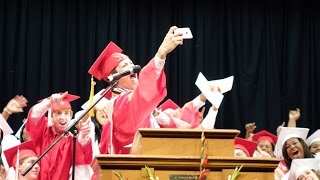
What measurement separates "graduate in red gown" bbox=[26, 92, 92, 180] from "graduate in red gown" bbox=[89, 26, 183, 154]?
0.40 m

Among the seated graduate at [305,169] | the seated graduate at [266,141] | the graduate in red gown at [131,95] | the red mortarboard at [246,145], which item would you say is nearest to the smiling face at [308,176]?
the seated graduate at [305,169]

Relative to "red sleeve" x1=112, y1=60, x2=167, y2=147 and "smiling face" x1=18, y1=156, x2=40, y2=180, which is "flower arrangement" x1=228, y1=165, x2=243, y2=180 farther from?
"smiling face" x1=18, y1=156, x2=40, y2=180

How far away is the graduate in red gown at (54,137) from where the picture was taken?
4.40 metres

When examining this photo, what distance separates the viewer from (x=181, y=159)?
248 cm

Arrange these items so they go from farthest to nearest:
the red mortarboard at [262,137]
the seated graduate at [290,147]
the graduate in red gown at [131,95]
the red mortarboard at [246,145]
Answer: the red mortarboard at [262,137]
the seated graduate at [290,147]
the red mortarboard at [246,145]
the graduate in red gown at [131,95]

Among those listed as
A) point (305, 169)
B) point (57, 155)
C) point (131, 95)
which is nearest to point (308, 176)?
point (305, 169)

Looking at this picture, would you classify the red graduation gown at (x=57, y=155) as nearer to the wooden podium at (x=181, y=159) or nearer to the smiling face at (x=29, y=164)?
the smiling face at (x=29, y=164)

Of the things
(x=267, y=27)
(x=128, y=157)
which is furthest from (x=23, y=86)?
(x=128, y=157)

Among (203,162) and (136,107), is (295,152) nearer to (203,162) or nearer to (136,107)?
(136,107)

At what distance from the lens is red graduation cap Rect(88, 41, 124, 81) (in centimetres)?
426

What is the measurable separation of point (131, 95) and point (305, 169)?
1.75 meters

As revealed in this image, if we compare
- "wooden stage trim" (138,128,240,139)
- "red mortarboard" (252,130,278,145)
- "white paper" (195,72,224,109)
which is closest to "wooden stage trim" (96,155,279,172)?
"wooden stage trim" (138,128,240,139)

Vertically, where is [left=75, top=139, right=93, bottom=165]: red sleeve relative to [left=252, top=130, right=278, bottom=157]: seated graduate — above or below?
above

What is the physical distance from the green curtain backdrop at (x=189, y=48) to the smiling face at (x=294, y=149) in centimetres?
180
